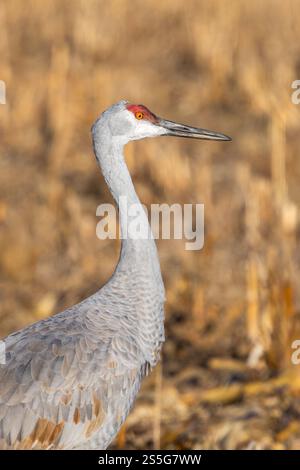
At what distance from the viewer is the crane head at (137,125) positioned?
13.3 ft

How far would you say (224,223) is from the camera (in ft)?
23.5

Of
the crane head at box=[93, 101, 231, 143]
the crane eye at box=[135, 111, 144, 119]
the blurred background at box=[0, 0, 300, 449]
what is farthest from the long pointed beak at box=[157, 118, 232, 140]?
the blurred background at box=[0, 0, 300, 449]

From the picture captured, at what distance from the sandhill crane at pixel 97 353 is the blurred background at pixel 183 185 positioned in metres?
0.77

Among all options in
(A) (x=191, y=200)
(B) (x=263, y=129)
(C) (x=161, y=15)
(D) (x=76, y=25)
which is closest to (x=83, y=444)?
(A) (x=191, y=200)

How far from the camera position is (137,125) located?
4117mm

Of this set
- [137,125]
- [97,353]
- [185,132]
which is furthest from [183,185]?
[97,353]

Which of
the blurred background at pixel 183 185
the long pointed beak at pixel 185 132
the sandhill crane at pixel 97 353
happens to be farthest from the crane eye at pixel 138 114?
the blurred background at pixel 183 185

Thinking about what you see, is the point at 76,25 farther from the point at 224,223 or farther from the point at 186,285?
the point at 186,285

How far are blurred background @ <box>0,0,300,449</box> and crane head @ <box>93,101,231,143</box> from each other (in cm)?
120

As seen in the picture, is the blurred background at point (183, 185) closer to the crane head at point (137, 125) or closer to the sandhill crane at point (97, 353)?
the sandhill crane at point (97, 353)

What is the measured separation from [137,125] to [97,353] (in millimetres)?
951

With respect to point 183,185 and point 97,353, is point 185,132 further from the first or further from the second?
point 183,185

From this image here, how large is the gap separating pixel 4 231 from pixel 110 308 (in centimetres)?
355

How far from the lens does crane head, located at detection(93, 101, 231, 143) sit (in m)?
4.05
